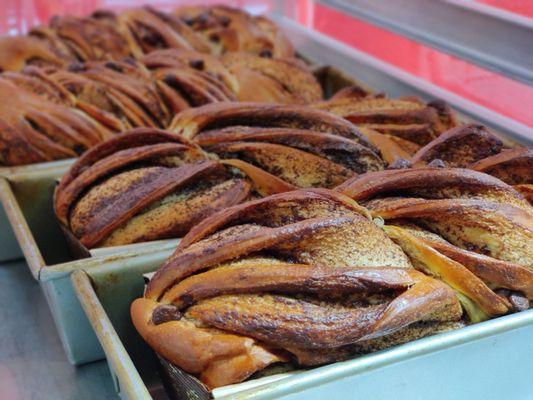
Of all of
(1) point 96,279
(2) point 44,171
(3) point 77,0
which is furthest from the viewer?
(3) point 77,0

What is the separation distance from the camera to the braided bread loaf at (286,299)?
965 mm

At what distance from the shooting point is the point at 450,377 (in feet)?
3.38

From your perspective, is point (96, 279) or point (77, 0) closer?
point (96, 279)

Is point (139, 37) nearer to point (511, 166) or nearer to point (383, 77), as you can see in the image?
point (383, 77)

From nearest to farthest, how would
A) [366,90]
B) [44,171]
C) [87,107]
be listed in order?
[44,171] < [87,107] < [366,90]

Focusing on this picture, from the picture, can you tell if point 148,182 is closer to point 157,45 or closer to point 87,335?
point 87,335

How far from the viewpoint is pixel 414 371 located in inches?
39.0

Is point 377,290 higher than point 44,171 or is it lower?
higher

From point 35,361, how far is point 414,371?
792 millimetres

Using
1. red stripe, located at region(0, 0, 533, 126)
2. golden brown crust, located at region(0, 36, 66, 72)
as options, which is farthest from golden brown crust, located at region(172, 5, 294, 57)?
golden brown crust, located at region(0, 36, 66, 72)

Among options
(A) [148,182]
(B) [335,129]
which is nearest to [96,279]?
(A) [148,182]

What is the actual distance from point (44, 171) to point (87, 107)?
311 mm

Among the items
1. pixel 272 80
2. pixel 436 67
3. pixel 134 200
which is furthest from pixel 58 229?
pixel 436 67

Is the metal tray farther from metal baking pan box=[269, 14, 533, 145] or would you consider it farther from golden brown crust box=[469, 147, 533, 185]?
metal baking pan box=[269, 14, 533, 145]
